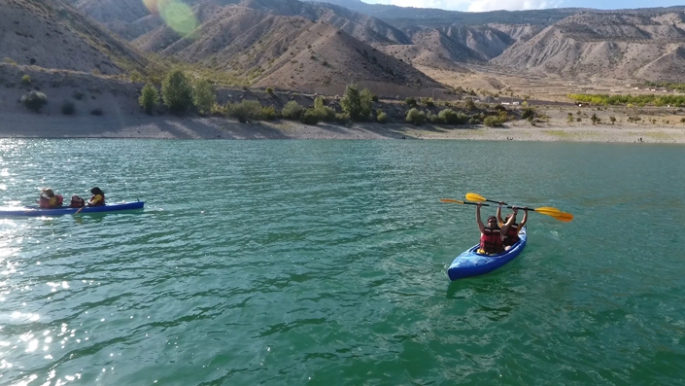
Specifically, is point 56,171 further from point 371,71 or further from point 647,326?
point 371,71

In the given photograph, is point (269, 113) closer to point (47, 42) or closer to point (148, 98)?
point (148, 98)

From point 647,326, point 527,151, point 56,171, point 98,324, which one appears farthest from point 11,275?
point 527,151

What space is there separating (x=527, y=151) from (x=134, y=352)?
2195 inches

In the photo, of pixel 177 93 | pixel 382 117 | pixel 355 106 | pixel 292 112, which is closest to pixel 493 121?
pixel 382 117

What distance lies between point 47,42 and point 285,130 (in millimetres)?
48794

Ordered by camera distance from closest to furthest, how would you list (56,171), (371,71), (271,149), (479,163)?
(56,171) → (479,163) → (271,149) → (371,71)

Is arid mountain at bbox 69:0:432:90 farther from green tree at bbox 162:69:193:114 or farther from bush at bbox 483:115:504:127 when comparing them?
green tree at bbox 162:69:193:114

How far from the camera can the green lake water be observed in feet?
32.2

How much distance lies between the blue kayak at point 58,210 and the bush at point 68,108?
50835 mm

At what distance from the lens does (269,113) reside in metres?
78.1

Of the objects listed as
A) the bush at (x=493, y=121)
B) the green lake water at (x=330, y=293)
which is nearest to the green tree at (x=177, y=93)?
the green lake water at (x=330, y=293)

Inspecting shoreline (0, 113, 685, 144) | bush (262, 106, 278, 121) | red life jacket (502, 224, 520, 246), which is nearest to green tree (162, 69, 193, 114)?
shoreline (0, 113, 685, 144)

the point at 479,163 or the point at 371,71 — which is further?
the point at 371,71

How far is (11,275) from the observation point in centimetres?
1423
